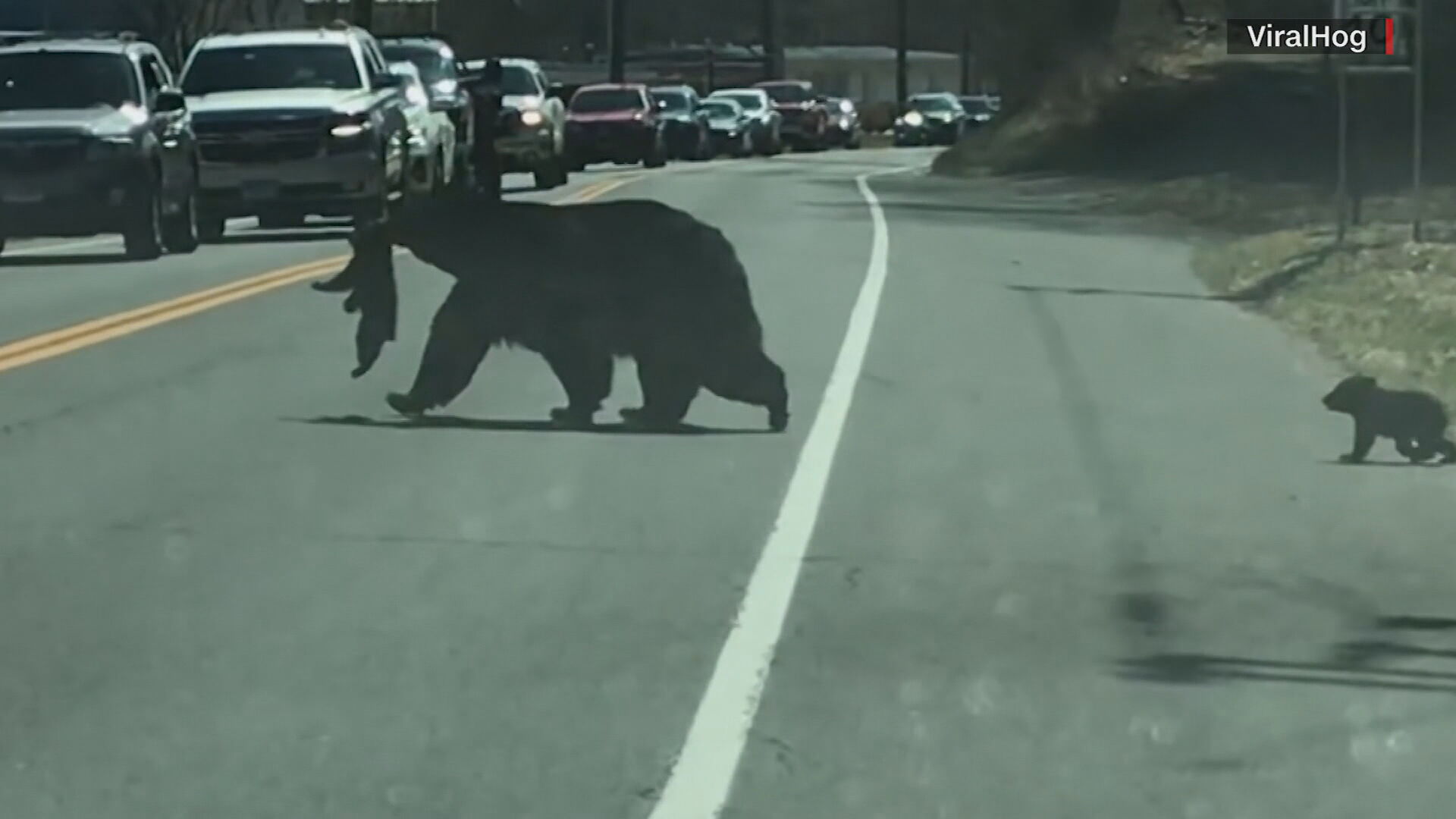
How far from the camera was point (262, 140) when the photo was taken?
28234 mm

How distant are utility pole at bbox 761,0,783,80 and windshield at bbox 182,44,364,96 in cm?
6206

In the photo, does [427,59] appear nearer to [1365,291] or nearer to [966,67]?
[1365,291]

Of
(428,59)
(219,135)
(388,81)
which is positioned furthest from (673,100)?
(219,135)

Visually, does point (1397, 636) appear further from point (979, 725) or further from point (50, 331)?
point (50, 331)

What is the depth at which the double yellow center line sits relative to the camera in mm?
16922

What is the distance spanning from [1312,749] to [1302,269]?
16.5 meters

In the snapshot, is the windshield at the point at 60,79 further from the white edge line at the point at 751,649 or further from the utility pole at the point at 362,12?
the utility pole at the point at 362,12

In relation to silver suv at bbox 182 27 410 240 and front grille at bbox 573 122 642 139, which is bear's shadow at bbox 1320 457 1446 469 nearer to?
silver suv at bbox 182 27 410 240

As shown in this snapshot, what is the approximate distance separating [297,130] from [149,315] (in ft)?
29.5

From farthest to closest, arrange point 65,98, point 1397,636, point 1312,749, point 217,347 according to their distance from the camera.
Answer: point 65,98 → point 217,347 → point 1397,636 → point 1312,749

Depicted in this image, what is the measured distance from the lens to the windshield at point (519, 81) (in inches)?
1585

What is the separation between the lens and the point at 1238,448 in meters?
13.5

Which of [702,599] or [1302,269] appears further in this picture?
[1302,269]

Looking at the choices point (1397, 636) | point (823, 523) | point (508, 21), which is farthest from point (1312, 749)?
point (508, 21)
